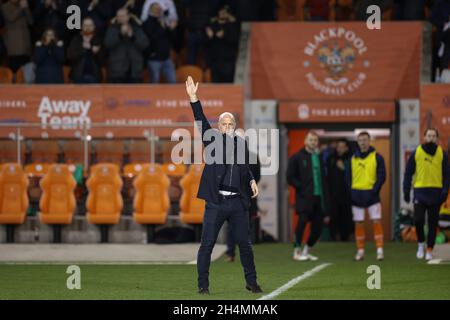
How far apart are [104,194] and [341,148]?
474cm

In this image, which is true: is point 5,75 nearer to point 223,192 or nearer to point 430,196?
point 430,196

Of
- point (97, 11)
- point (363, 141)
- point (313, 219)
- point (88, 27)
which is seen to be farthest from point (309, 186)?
point (97, 11)

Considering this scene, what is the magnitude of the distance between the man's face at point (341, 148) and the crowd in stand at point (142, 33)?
2351 millimetres

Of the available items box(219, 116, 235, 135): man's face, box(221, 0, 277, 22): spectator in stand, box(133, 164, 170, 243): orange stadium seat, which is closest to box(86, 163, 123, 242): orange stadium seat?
box(133, 164, 170, 243): orange stadium seat

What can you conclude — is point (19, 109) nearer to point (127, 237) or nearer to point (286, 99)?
point (127, 237)

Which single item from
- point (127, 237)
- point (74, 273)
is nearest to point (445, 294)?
point (74, 273)

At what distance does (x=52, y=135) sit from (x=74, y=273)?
8.76m

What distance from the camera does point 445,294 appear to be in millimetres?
12570

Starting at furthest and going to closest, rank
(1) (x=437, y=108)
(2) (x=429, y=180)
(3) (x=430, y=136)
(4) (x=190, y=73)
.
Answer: (4) (x=190, y=73) < (1) (x=437, y=108) < (2) (x=429, y=180) < (3) (x=430, y=136)

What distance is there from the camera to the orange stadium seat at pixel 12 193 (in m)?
21.2

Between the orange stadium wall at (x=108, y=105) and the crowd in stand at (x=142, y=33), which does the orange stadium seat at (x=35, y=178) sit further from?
the crowd in stand at (x=142, y=33)

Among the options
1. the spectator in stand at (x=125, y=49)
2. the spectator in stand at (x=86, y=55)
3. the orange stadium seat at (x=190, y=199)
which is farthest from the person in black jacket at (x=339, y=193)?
the spectator in stand at (x=86, y=55)

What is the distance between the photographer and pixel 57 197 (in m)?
21.3

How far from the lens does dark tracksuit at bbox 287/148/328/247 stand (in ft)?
58.1
